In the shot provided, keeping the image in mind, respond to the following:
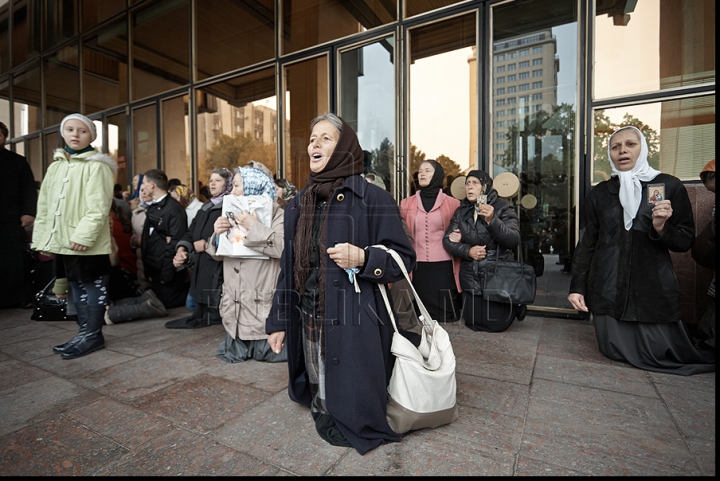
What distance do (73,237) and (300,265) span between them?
250 cm

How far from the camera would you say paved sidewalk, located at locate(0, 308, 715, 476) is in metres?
2.03

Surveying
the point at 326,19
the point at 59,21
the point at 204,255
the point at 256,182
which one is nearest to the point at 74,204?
the point at 204,255

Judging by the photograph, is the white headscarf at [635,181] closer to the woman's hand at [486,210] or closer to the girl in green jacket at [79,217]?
the woman's hand at [486,210]

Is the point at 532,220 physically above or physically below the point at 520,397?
above

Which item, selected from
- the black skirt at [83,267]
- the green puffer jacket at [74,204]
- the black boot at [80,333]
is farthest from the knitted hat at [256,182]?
the black boot at [80,333]

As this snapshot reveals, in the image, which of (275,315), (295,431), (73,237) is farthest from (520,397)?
(73,237)

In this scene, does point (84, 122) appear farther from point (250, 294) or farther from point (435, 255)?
point (435, 255)

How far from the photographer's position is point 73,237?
3510 mm

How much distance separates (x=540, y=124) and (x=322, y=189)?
4.03 m

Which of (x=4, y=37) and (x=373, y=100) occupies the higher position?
(x=4, y=37)

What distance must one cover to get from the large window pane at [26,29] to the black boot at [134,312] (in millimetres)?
11881

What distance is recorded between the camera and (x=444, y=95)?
19.0 ft

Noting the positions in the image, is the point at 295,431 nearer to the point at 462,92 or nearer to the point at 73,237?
the point at 73,237

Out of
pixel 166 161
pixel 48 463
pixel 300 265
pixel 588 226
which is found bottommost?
pixel 48 463
